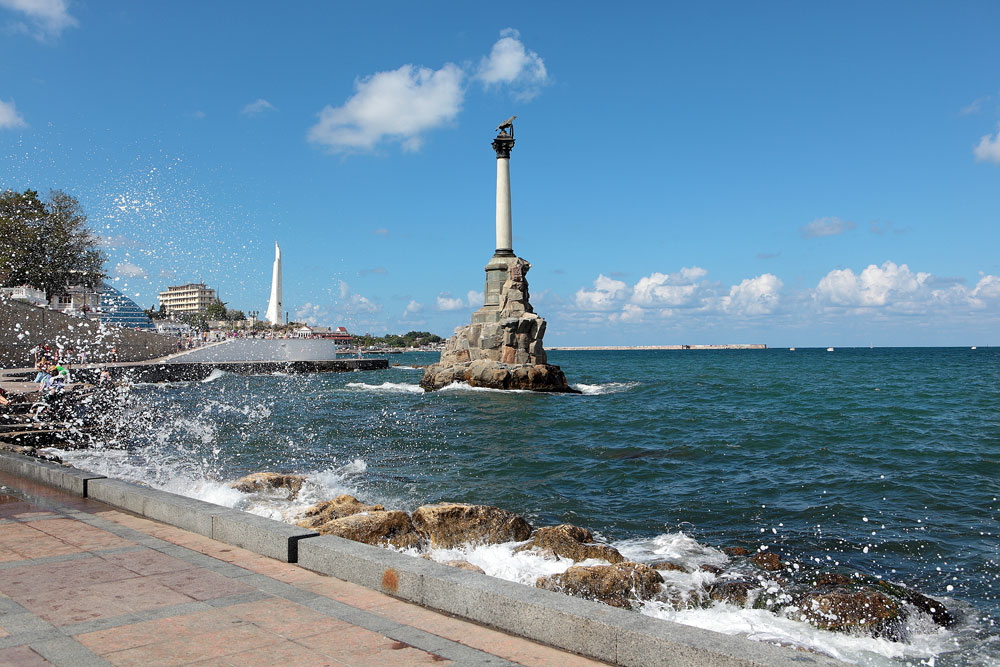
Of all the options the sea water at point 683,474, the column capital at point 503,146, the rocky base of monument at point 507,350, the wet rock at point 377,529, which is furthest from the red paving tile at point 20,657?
the column capital at point 503,146

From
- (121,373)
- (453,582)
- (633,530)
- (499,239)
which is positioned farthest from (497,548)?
(121,373)

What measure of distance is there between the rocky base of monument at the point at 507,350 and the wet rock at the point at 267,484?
25633 millimetres

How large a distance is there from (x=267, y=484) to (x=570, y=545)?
238 inches

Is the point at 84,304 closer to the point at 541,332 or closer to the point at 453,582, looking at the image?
the point at 541,332

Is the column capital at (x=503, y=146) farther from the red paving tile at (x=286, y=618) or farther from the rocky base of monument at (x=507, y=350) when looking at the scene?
the red paving tile at (x=286, y=618)

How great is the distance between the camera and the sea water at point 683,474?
8.29 meters

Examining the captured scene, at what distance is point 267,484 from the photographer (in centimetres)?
1219

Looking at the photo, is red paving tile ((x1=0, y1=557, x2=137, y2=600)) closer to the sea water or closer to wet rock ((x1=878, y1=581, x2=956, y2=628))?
the sea water

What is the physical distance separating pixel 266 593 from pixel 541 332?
3484cm

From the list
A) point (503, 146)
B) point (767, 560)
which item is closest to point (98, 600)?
point (767, 560)

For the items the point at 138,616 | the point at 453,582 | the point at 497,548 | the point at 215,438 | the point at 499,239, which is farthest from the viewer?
the point at 499,239

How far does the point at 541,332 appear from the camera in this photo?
39562 millimetres

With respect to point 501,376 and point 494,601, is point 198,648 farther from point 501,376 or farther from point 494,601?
point 501,376

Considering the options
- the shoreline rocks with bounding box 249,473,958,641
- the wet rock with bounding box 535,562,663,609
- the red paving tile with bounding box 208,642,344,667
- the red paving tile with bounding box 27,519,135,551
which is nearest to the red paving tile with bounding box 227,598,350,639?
the red paving tile with bounding box 208,642,344,667
